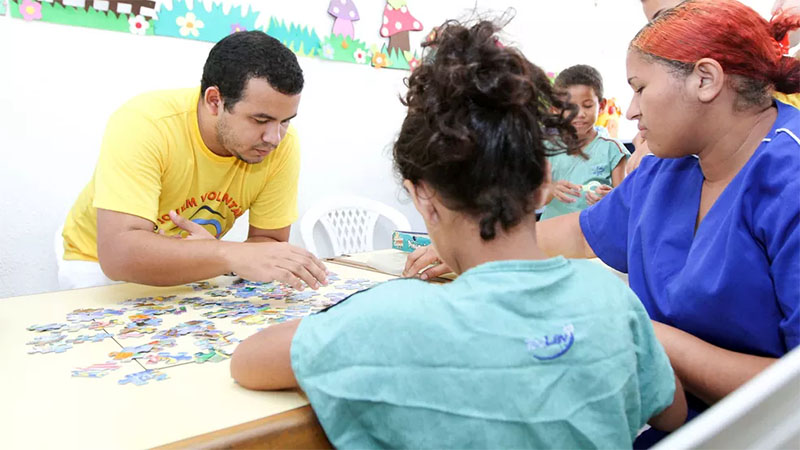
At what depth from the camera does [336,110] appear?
3383mm

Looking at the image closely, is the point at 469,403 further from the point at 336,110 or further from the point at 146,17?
the point at 336,110

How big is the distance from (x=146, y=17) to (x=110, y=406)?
223 cm

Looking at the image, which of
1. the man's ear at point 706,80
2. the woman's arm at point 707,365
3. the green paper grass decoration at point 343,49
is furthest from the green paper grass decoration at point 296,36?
the woman's arm at point 707,365

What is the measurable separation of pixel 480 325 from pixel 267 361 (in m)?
0.34

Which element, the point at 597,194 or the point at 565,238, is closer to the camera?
the point at 565,238

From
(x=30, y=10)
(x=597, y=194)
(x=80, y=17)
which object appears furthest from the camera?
(x=597, y=194)

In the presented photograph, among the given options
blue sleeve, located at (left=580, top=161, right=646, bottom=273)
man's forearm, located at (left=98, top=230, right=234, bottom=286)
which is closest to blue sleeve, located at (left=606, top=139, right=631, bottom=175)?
blue sleeve, located at (left=580, top=161, right=646, bottom=273)

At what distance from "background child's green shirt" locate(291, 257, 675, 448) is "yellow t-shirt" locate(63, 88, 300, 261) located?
1113mm

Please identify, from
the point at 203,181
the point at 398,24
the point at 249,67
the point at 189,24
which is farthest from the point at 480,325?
the point at 398,24

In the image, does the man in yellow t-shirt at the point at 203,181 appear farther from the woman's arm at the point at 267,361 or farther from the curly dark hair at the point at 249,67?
the woman's arm at the point at 267,361

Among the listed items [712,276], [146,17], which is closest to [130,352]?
[712,276]

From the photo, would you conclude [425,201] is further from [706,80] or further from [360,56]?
[360,56]

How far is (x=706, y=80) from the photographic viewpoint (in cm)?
111

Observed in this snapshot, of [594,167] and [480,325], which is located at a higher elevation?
[480,325]
